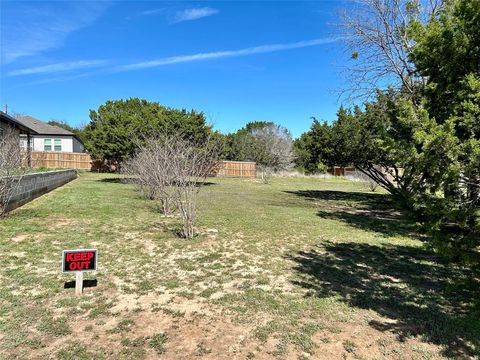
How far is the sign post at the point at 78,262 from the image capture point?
12.9ft

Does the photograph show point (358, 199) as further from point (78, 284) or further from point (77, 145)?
point (77, 145)

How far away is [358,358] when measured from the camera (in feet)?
9.62

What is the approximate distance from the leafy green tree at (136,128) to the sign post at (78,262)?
15.2 m

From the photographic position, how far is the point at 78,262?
4008 millimetres

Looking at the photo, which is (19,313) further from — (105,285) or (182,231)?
(182,231)

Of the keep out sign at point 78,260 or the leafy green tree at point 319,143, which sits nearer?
the keep out sign at point 78,260

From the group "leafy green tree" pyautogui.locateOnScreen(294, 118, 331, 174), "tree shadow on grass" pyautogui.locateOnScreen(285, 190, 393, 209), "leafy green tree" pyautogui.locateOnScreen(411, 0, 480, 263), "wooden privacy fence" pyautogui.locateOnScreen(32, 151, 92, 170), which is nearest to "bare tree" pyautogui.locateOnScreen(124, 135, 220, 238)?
"leafy green tree" pyautogui.locateOnScreen(411, 0, 480, 263)

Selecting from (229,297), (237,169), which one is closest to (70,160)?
(237,169)

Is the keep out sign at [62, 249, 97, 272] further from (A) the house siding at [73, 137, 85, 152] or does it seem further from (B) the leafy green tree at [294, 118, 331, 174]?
(A) the house siding at [73, 137, 85, 152]

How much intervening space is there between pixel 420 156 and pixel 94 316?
3360 mm

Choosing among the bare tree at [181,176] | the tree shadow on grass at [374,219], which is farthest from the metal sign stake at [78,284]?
the tree shadow on grass at [374,219]

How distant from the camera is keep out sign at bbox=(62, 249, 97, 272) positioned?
3941mm

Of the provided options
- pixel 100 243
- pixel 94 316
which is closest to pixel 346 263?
pixel 94 316

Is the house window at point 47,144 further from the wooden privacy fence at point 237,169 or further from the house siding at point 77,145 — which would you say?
the wooden privacy fence at point 237,169
